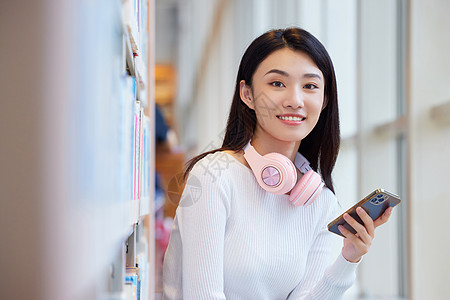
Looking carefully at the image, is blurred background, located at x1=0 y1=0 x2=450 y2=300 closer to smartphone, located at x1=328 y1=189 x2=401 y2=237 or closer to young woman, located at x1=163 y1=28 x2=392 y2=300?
young woman, located at x1=163 y1=28 x2=392 y2=300

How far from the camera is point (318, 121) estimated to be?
155 cm

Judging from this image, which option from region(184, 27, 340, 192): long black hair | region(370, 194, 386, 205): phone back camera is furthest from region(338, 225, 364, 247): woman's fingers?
region(184, 27, 340, 192): long black hair

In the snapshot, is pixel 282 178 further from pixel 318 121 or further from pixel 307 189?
pixel 318 121

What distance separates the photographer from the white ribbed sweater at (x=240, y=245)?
133cm

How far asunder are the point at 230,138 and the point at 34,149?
0.95 meters

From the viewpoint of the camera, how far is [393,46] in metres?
2.79

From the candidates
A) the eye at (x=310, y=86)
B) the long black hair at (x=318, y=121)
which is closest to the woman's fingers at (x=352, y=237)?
the long black hair at (x=318, y=121)

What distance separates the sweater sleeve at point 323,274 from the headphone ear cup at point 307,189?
147mm

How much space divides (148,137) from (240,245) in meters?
0.65

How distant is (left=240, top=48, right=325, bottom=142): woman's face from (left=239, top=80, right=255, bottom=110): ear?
5cm

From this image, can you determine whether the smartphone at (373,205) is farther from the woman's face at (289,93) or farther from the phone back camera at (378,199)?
the woman's face at (289,93)
